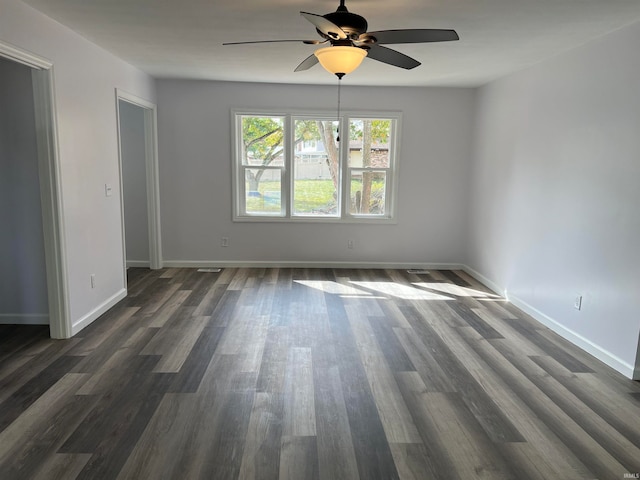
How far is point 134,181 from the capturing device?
596 centimetres

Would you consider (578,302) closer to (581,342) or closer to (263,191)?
(581,342)

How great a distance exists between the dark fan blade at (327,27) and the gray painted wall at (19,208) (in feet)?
8.78

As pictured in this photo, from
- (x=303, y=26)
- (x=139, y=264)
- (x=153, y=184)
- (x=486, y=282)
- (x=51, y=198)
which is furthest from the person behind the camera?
(x=139, y=264)

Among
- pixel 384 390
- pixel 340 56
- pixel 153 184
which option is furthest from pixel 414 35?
pixel 153 184

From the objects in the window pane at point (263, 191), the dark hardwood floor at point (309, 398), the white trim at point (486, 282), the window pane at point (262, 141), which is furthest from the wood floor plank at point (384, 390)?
the window pane at point (262, 141)

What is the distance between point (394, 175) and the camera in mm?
6137

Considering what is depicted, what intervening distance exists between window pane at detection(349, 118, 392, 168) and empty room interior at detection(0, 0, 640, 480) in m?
0.05

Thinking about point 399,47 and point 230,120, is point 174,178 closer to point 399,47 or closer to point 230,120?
point 230,120

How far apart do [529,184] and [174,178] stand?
440cm

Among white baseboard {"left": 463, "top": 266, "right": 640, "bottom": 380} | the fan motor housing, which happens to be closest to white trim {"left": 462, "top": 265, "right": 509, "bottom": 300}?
white baseboard {"left": 463, "top": 266, "right": 640, "bottom": 380}

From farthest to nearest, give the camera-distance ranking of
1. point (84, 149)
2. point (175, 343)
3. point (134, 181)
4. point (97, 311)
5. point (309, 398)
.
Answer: point (134, 181), point (97, 311), point (84, 149), point (175, 343), point (309, 398)

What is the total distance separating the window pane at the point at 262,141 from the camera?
5988 millimetres

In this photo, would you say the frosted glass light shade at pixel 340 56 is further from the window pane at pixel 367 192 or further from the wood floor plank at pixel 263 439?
the window pane at pixel 367 192

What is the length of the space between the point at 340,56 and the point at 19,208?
10.00 feet
